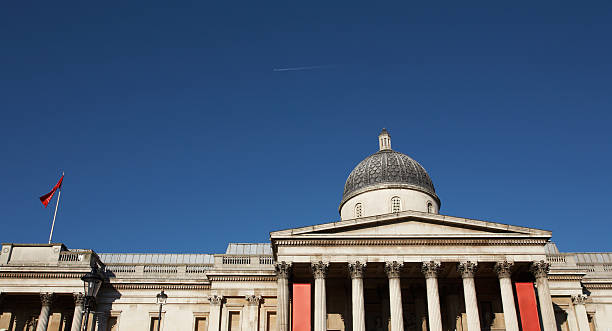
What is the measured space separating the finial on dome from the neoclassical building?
1.22 metres

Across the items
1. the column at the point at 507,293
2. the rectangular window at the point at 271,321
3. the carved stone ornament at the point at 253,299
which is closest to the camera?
the column at the point at 507,293

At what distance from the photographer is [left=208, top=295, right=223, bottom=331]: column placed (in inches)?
1412

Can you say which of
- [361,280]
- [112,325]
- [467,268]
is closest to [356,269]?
[361,280]

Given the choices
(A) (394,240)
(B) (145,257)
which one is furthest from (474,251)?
(B) (145,257)

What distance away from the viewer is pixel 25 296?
3672 cm

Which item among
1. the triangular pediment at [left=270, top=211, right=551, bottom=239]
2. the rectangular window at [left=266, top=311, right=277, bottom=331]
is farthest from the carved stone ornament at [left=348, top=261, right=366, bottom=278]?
the rectangular window at [left=266, top=311, right=277, bottom=331]

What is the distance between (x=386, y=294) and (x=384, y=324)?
1.84 m

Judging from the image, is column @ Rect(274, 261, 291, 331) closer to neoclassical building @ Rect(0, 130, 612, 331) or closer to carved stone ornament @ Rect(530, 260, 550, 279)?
neoclassical building @ Rect(0, 130, 612, 331)

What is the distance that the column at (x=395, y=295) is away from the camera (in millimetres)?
30312

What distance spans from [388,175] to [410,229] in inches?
306

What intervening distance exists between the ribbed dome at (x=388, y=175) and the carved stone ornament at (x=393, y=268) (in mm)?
8548

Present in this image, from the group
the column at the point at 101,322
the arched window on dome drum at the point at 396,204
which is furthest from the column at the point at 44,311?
the arched window on dome drum at the point at 396,204

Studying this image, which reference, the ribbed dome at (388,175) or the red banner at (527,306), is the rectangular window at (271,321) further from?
the red banner at (527,306)

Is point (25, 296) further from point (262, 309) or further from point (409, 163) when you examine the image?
point (409, 163)
